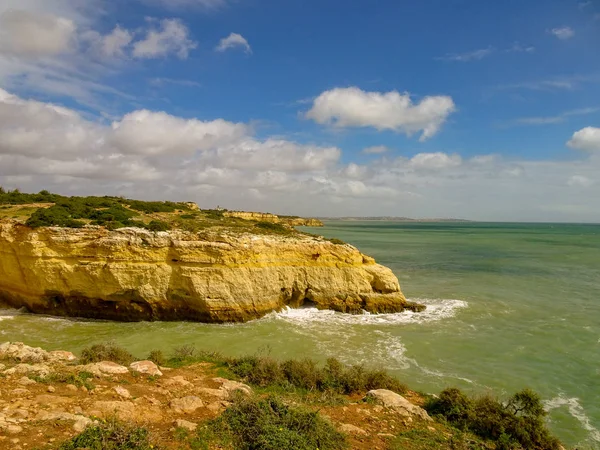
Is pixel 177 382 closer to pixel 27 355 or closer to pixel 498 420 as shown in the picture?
pixel 27 355

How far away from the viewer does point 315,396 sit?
941 centimetres

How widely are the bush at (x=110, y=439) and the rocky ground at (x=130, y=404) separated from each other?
11.9 inches

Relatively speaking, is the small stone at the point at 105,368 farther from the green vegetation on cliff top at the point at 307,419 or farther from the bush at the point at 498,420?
the bush at the point at 498,420

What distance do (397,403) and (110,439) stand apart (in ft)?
21.3

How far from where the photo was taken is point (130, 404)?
25.0 feet

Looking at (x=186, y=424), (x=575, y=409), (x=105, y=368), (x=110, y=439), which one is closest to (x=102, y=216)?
(x=105, y=368)

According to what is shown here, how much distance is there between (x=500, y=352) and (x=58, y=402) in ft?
51.1

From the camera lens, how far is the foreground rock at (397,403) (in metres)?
8.73

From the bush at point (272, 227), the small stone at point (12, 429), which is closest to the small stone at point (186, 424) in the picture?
the small stone at point (12, 429)

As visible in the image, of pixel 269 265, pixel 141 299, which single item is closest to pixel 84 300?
pixel 141 299

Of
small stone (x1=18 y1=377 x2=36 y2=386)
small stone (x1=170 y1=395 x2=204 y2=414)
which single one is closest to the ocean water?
small stone (x1=18 y1=377 x2=36 y2=386)

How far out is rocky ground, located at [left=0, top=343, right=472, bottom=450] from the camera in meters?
6.46

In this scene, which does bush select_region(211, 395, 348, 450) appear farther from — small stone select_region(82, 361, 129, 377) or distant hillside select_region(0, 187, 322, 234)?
distant hillside select_region(0, 187, 322, 234)

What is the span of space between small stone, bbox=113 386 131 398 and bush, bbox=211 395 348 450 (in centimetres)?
240
